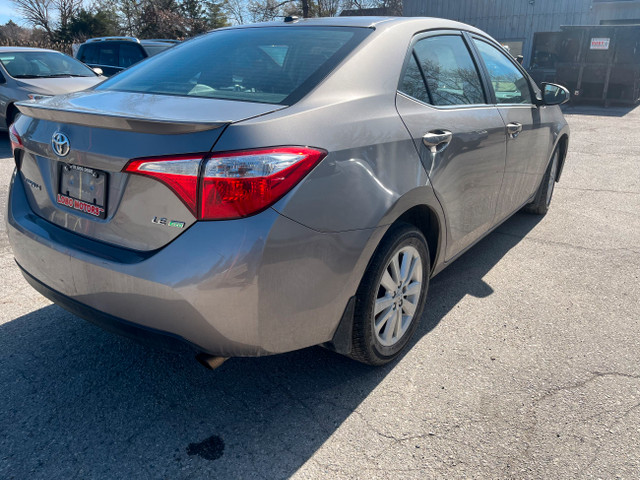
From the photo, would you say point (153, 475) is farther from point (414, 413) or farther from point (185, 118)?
point (185, 118)

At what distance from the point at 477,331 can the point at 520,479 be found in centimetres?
111

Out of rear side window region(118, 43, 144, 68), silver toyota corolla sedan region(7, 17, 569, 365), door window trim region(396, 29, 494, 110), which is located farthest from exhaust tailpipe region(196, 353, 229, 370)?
rear side window region(118, 43, 144, 68)

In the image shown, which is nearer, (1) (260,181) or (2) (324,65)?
(1) (260,181)

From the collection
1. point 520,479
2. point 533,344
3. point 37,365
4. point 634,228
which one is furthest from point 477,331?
point 634,228

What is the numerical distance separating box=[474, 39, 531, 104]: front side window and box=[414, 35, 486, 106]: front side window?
265 millimetres

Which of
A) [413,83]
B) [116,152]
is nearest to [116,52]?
[413,83]

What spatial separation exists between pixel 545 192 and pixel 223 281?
4.00m

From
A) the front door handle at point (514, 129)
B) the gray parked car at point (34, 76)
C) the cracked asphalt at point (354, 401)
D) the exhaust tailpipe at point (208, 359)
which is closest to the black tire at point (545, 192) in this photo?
the front door handle at point (514, 129)

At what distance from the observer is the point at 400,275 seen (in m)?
2.55

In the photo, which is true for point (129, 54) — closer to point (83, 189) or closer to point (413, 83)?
point (413, 83)

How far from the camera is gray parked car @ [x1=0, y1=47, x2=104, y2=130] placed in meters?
8.52

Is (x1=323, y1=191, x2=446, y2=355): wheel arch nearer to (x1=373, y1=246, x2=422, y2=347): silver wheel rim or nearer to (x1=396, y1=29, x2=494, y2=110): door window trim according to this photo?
(x1=373, y1=246, x2=422, y2=347): silver wheel rim

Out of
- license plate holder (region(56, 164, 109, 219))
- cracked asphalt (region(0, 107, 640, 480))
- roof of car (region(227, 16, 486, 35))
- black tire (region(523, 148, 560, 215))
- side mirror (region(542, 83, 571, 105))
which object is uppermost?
roof of car (region(227, 16, 486, 35))

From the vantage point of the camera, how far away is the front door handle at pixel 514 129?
11.3 ft
